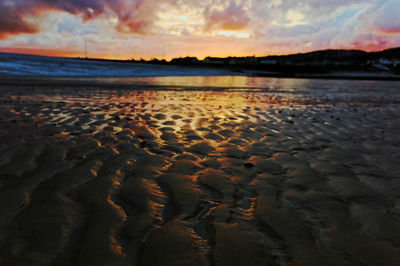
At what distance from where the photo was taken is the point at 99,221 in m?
2.01

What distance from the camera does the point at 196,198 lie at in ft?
7.98

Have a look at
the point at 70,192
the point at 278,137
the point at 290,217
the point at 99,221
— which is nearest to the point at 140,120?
the point at 278,137

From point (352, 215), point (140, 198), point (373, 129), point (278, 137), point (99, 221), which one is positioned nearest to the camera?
point (99, 221)

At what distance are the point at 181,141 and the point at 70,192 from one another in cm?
223

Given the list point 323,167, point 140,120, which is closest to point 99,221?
point 323,167

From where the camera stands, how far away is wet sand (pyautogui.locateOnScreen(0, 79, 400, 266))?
5.58 feet

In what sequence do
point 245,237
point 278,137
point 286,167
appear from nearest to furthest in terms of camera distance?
point 245,237, point 286,167, point 278,137

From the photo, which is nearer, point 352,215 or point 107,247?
point 107,247

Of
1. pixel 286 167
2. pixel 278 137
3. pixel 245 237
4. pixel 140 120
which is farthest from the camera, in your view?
pixel 140 120

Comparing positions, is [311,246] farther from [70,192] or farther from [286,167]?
[70,192]

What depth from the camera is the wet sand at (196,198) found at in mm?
1702

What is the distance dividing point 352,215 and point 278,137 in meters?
2.76

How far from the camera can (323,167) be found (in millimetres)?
3314

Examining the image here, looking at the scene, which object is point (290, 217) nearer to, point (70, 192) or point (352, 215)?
point (352, 215)
